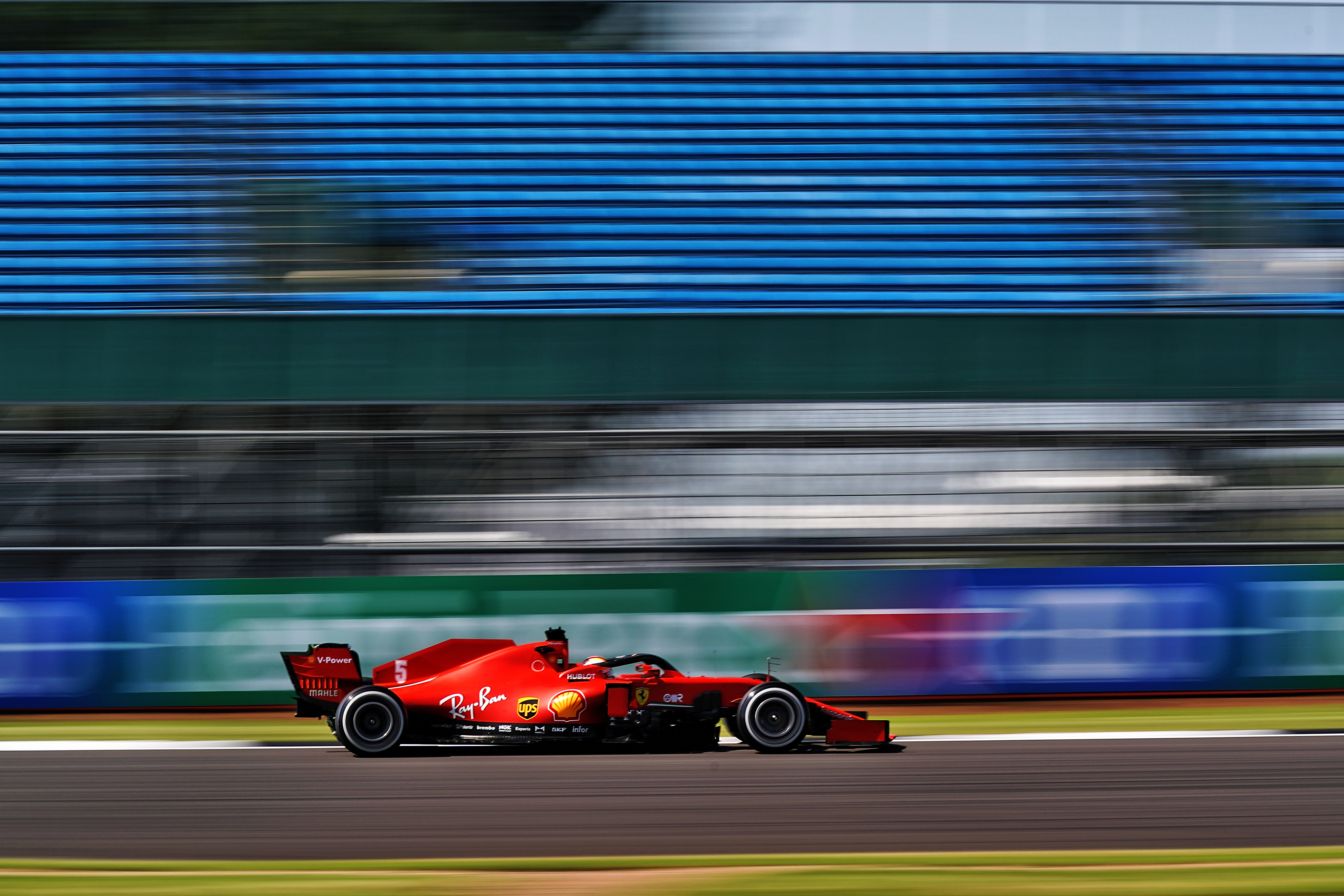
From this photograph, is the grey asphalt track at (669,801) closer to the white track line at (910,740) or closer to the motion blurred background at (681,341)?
the white track line at (910,740)

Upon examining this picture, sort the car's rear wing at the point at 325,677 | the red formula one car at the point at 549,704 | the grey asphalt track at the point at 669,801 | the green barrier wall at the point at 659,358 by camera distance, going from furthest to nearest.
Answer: the green barrier wall at the point at 659,358 → the car's rear wing at the point at 325,677 → the red formula one car at the point at 549,704 → the grey asphalt track at the point at 669,801

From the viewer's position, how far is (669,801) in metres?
6.13

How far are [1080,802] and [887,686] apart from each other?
3.70 meters

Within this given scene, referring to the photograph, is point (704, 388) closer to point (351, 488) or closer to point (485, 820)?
point (351, 488)

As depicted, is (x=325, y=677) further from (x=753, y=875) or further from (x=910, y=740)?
(x=910, y=740)

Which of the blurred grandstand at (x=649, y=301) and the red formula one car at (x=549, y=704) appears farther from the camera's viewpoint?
the blurred grandstand at (x=649, y=301)

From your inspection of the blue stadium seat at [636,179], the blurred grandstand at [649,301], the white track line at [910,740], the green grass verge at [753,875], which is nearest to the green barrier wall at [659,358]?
the blurred grandstand at [649,301]

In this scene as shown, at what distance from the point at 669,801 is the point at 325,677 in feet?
8.06

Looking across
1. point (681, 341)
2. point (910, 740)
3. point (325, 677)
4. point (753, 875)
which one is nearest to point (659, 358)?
point (681, 341)

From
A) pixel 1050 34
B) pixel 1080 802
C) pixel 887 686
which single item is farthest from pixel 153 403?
pixel 1050 34

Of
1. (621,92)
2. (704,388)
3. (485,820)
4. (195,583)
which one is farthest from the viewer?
(621,92)

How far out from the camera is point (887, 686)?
31.9 ft

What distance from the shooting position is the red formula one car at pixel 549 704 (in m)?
7.23

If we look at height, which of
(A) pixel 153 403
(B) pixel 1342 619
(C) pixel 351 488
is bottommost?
(B) pixel 1342 619
